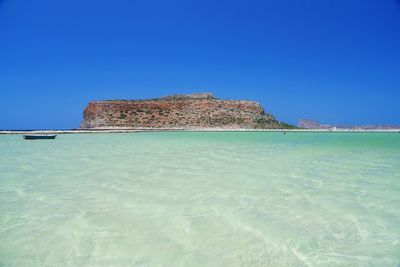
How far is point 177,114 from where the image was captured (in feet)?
216

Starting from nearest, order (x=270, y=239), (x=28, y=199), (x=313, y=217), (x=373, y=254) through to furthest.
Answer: (x=373, y=254) < (x=270, y=239) < (x=313, y=217) < (x=28, y=199)

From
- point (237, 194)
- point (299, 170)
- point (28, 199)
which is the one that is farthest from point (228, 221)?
point (299, 170)

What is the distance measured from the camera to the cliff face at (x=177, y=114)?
62.6 metres

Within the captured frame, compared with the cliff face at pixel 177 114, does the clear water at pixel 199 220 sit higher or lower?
lower

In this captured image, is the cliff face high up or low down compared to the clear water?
up

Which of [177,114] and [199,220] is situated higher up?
[177,114]

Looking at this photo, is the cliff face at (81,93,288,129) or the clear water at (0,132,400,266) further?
the cliff face at (81,93,288,129)

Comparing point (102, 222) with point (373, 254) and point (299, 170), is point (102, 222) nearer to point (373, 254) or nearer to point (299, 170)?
point (373, 254)

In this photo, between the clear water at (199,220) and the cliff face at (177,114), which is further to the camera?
the cliff face at (177,114)

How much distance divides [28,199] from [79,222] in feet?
5.71

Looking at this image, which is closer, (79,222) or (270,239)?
(270,239)

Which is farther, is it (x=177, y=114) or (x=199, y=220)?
(x=177, y=114)

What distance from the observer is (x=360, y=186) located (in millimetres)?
6949

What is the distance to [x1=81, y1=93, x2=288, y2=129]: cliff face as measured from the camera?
205ft
